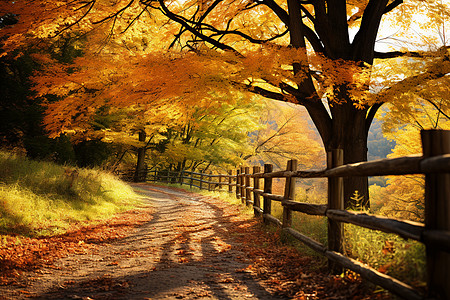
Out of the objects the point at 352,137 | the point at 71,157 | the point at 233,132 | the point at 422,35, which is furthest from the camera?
the point at 233,132

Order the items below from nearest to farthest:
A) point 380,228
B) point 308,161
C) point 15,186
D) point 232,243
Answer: point 380,228
point 232,243
point 15,186
point 308,161

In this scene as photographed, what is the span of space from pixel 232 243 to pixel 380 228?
13.7ft

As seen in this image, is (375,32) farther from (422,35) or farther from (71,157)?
(71,157)

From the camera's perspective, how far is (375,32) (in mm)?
8766

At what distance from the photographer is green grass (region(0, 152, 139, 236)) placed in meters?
6.73

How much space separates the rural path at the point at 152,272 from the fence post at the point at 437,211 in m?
1.81

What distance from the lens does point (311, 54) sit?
27.4ft

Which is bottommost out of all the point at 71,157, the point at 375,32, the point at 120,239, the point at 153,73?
the point at 120,239

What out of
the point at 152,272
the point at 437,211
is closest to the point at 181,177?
the point at 152,272

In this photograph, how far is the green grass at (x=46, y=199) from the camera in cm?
673

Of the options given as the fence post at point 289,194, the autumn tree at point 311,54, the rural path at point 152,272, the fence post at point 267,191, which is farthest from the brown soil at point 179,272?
the autumn tree at point 311,54

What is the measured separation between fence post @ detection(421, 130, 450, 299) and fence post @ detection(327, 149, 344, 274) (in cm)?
169

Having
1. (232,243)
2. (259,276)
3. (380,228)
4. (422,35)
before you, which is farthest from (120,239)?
(422,35)

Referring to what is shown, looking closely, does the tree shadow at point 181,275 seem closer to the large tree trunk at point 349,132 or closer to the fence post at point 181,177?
the large tree trunk at point 349,132
